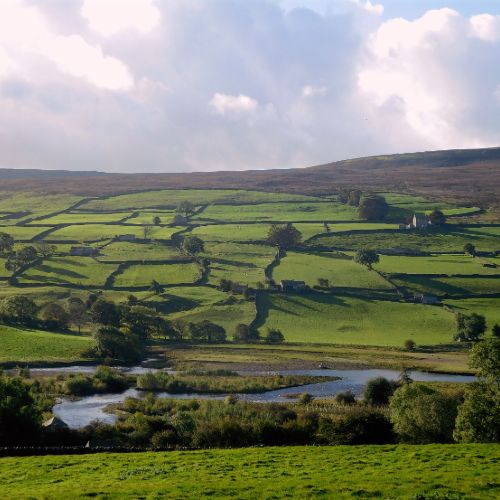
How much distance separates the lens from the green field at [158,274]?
391 ft

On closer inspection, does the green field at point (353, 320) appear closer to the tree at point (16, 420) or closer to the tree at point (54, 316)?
the tree at point (54, 316)

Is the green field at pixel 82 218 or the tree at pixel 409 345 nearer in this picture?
the tree at pixel 409 345

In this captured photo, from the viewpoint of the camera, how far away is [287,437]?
135 ft

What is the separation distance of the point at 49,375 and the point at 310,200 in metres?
133

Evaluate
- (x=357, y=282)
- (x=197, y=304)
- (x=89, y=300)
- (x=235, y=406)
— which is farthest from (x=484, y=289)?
(x=235, y=406)

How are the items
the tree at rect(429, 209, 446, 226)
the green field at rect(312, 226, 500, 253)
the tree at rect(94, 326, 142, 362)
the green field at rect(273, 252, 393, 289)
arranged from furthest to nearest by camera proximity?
the tree at rect(429, 209, 446, 226)
the green field at rect(312, 226, 500, 253)
the green field at rect(273, 252, 393, 289)
the tree at rect(94, 326, 142, 362)

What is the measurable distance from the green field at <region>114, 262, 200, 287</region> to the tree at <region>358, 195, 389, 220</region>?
57436 millimetres

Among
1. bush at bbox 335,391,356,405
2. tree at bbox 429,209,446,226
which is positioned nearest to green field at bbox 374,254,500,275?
tree at bbox 429,209,446,226

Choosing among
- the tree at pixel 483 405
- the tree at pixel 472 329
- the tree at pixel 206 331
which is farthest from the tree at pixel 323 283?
the tree at pixel 483 405

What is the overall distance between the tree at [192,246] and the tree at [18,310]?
42475 mm

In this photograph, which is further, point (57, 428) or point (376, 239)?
point (376, 239)

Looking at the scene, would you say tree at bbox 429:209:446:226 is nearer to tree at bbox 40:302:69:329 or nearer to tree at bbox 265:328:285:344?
tree at bbox 265:328:285:344

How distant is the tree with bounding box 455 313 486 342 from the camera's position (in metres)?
95.0

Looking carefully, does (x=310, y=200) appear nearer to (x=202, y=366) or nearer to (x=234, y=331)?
(x=234, y=331)
